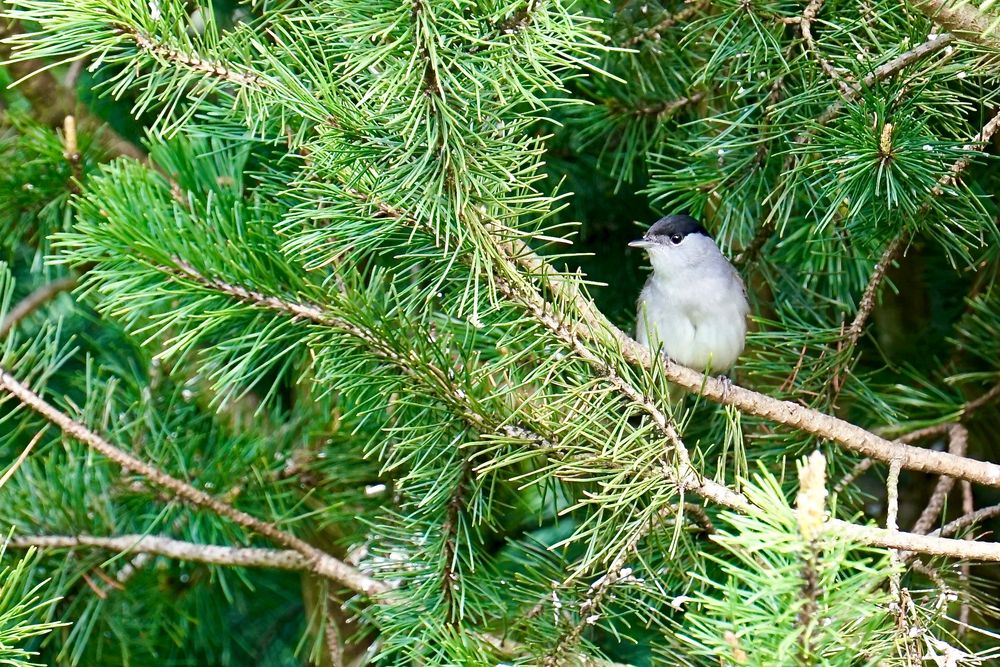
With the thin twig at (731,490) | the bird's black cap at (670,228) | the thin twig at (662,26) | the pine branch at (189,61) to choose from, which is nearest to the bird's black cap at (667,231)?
the bird's black cap at (670,228)

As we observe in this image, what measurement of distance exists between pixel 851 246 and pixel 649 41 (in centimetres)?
71

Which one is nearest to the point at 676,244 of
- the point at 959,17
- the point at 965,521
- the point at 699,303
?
the point at 699,303

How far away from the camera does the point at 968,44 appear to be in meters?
1.68

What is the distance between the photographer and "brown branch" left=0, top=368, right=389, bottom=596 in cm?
209

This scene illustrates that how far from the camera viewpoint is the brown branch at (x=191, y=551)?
2.31 m

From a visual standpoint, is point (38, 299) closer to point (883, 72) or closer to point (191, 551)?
point (191, 551)

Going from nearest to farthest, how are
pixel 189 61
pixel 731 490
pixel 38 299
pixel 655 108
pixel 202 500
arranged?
1. pixel 731 490
2. pixel 189 61
3. pixel 202 500
4. pixel 655 108
5. pixel 38 299

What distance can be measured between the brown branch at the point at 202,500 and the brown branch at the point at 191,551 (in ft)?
0.09

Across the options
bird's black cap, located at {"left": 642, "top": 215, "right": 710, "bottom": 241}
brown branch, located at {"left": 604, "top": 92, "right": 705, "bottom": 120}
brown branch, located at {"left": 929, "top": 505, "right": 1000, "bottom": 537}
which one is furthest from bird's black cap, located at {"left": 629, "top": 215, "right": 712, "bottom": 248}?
brown branch, located at {"left": 929, "top": 505, "right": 1000, "bottom": 537}

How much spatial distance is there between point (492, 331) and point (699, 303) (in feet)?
4.58

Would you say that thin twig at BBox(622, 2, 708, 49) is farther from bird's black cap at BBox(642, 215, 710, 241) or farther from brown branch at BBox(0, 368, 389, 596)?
brown branch at BBox(0, 368, 389, 596)

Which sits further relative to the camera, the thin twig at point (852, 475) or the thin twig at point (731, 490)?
the thin twig at point (852, 475)

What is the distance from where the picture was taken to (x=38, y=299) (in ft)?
10.5

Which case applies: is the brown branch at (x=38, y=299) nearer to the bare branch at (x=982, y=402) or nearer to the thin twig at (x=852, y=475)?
the thin twig at (x=852, y=475)
